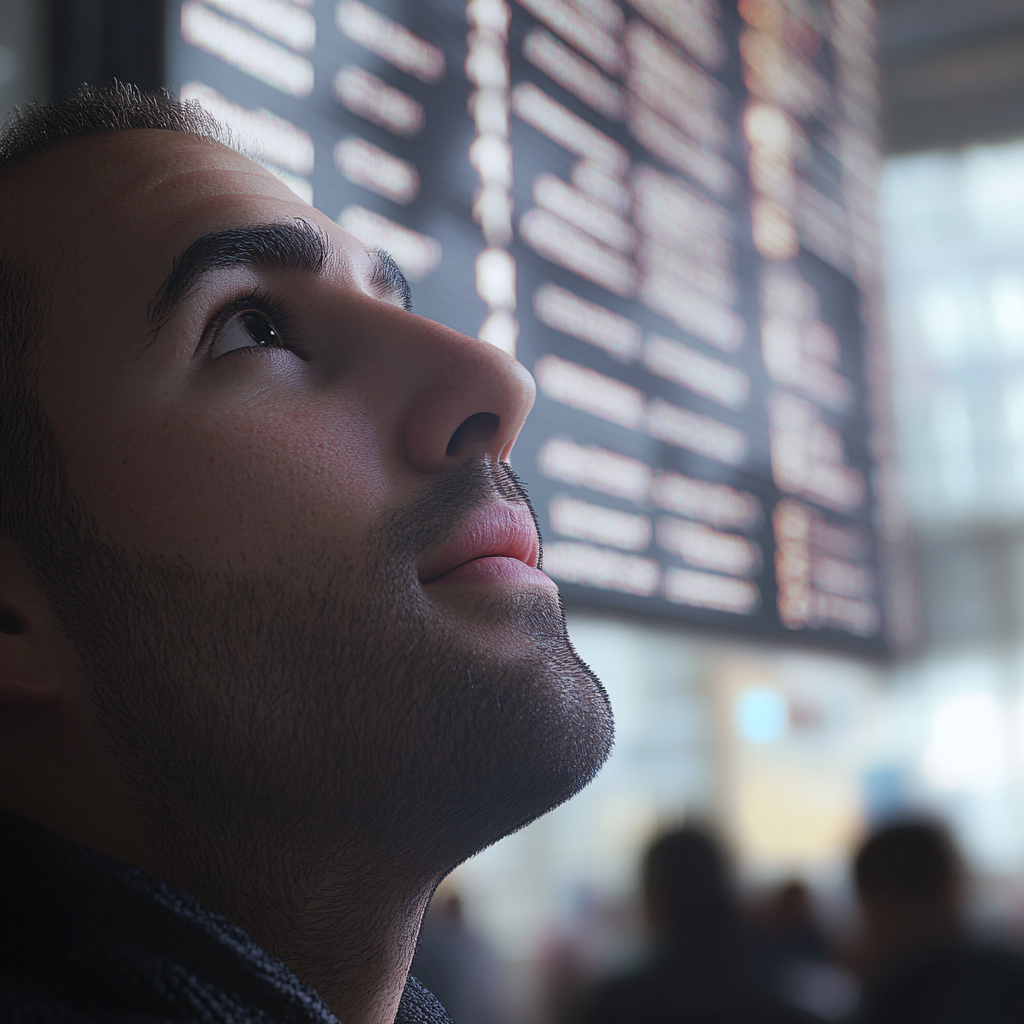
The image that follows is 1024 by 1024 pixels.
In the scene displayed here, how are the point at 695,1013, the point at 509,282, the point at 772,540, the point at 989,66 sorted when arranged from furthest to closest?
the point at 989,66, the point at 772,540, the point at 695,1013, the point at 509,282

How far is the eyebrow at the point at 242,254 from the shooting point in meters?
0.56

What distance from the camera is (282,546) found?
530mm

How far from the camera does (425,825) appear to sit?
546 mm

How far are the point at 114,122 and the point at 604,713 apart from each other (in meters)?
0.52

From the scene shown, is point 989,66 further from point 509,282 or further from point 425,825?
point 425,825

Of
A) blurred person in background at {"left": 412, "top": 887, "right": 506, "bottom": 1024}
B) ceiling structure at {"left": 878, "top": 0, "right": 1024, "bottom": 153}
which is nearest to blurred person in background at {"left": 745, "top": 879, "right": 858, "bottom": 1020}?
blurred person in background at {"left": 412, "top": 887, "right": 506, "bottom": 1024}

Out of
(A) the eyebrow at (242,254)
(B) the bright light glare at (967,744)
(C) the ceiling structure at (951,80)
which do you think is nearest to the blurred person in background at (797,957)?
(A) the eyebrow at (242,254)

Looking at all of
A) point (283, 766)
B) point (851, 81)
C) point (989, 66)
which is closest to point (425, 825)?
point (283, 766)

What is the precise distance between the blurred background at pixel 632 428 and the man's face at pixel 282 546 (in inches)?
9.9

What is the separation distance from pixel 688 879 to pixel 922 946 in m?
0.40

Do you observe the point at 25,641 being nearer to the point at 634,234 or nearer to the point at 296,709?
the point at 296,709

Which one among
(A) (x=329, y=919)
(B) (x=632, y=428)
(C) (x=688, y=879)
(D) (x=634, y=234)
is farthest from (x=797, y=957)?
(A) (x=329, y=919)

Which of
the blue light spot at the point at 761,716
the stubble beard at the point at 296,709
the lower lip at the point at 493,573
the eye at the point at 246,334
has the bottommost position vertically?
the blue light spot at the point at 761,716

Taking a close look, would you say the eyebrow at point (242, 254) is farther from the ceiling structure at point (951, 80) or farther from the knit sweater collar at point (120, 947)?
the ceiling structure at point (951, 80)
